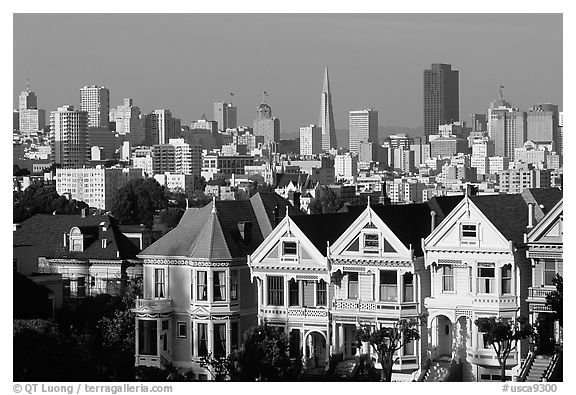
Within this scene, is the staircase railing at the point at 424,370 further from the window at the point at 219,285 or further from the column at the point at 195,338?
the column at the point at 195,338

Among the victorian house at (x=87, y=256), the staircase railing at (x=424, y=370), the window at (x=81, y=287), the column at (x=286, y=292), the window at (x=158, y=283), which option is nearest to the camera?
the staircase railing at (x=424, y=370)

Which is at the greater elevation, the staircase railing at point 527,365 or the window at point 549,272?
the window at point 549,272

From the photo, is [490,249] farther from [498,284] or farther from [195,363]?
[195,363]

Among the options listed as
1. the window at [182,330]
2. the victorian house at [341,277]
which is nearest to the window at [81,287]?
the window at [182,330]

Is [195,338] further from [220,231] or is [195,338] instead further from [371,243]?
[371,243]

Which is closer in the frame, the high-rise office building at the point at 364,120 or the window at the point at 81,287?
the window at the point at 81,287

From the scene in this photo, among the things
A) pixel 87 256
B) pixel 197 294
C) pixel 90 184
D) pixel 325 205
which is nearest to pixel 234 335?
pixel 197 294
